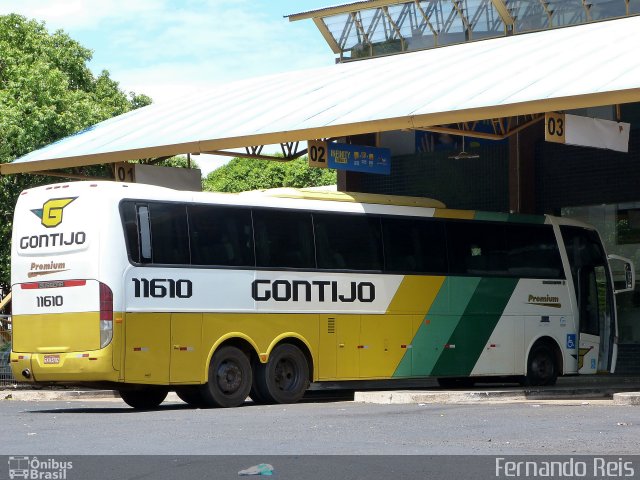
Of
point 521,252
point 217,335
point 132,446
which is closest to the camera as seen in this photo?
point 132,446

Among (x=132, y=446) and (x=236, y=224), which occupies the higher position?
(x=236, y=224)

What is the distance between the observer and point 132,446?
12648 millimetres

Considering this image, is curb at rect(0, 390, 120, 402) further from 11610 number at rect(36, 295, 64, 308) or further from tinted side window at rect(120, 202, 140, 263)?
tinted side window at rect(120, 202, 140, 263)

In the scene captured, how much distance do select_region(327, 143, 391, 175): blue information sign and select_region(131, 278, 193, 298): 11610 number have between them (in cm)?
571

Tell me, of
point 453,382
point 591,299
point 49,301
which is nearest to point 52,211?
point 49,301

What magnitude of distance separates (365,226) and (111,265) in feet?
16.4

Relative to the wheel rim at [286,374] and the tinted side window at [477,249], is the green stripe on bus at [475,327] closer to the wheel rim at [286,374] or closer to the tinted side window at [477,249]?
the tinted side window at [477,249]

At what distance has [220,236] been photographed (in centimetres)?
1967

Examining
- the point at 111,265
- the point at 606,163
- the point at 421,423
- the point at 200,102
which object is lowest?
the point at 421,423

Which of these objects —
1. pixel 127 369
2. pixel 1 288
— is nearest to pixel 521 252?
pixel 127 369

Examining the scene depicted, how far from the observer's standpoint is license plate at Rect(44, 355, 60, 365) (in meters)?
18.7

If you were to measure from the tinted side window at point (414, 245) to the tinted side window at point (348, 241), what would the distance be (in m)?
0.23

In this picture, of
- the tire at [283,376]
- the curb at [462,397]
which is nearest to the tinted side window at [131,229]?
the tire at [283,376]
